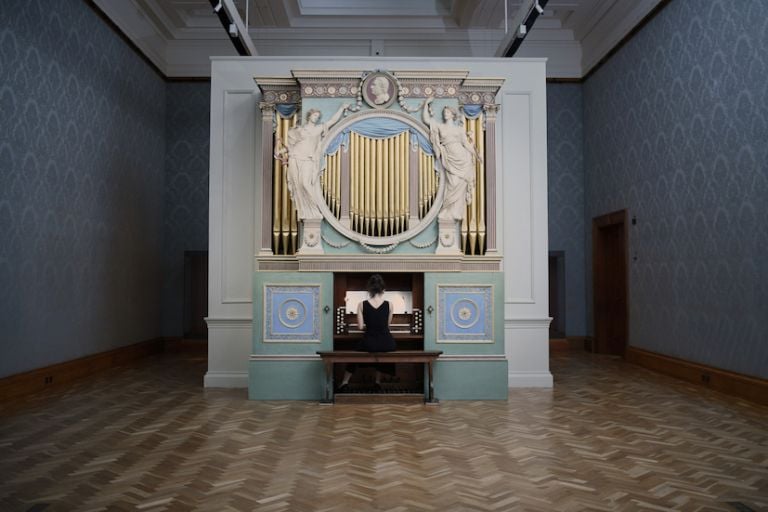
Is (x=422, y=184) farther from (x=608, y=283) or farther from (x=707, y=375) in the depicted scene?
(x=608, y=283)

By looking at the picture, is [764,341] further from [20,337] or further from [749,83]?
[20,337]

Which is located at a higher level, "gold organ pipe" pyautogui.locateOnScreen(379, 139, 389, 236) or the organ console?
"gold organ pipe" pyautogui.locateOnScreen(379, 139, 389, 236)

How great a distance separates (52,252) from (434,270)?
4683 millimetres

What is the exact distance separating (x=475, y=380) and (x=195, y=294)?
6.54 metres

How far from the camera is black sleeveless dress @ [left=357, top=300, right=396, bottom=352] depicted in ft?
19.7

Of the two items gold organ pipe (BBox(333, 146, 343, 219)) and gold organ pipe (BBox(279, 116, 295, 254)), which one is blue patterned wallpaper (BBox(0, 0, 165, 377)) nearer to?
Result: gold organ pipe (BBox(279, 116, 295, 254))

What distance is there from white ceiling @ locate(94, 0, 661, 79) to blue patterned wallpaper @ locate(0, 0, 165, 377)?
95 centimetres

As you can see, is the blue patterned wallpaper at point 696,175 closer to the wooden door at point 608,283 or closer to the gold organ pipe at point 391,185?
the wooden door at point 608,283

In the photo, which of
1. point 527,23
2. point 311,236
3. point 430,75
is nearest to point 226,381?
point 311,236

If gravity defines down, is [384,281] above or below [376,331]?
above

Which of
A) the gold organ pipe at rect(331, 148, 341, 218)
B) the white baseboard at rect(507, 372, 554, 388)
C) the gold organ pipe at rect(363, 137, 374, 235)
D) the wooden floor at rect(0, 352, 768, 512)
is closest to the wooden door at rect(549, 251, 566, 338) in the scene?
the white baseboard at rect(507, 372, 554, 388)

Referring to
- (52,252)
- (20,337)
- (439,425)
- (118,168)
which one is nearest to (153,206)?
(118,168)

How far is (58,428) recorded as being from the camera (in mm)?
A: 5039

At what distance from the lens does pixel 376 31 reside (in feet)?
35.3
